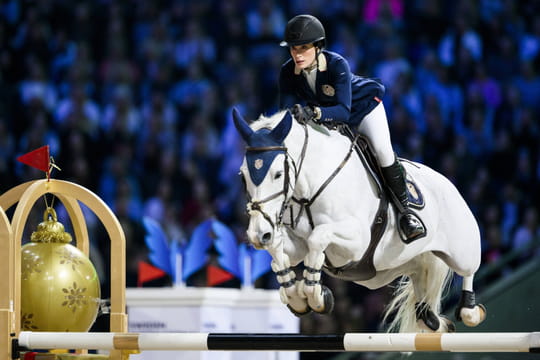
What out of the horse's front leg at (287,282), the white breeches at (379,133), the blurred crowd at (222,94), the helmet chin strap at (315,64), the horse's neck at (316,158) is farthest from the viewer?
the blurred crowd at (222,94)

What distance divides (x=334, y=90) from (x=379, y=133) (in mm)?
304

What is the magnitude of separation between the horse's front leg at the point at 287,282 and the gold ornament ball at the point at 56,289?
103 centimetres

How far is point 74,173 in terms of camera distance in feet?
29.2

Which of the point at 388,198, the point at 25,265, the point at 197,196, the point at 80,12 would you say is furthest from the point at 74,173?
the point at 388,198

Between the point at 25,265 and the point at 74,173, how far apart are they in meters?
4.77

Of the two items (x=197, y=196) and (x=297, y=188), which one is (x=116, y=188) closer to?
(x=197, y=196)

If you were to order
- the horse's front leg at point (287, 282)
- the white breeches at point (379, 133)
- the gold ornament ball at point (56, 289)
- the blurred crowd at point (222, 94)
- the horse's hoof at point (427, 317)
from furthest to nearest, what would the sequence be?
1. the blurred crowd at point (222, 94)
2. the horse's hoof at point (427, 317)
3. the gold ornament ball at point (56, 289)
4. the white breeches at point (379, 133)
5. the horse's front leg at point (287, 282)

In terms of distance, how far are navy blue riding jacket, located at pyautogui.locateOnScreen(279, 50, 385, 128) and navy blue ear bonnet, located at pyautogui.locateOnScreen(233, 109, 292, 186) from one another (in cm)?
20

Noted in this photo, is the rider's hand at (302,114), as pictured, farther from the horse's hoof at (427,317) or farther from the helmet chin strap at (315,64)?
the horse's hoof at (427,317)

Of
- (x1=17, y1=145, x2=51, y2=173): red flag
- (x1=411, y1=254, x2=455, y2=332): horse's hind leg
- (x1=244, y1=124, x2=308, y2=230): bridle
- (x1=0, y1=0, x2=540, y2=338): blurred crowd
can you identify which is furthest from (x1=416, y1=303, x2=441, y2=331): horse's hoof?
(x1=0, y1=0, x2=540, y2=338): blurred crowd

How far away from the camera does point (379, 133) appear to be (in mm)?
4094

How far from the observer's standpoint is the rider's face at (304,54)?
12.8 feet

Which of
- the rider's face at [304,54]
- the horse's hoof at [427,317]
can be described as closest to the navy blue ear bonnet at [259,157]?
the rider's face at [304,54]

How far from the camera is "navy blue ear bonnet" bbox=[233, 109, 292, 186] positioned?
3662 mm
